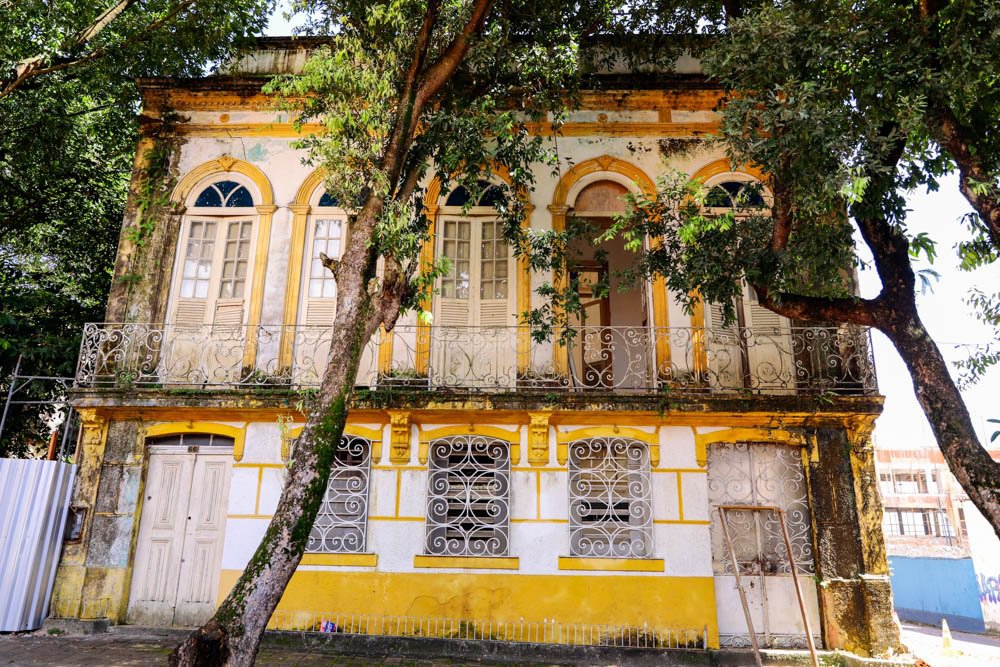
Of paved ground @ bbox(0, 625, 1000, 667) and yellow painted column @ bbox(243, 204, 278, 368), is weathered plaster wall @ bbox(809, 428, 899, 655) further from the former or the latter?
yellow painted column @ bbox(243, 204, 278, 368)

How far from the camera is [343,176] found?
6.88 metres

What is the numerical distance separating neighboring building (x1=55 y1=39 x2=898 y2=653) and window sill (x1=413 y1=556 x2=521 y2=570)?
1.1 inches

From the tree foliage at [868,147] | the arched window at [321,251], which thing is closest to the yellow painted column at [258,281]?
the arched window at [321,251]

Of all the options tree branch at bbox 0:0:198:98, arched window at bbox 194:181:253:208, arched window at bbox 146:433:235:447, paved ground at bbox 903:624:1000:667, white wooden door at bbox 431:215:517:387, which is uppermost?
tree branch at bbox 0:0:198:98

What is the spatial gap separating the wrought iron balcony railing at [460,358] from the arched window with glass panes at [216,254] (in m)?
0.36

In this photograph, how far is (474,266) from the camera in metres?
10.2

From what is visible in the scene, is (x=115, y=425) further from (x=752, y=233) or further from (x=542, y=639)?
(x=752, y=233)

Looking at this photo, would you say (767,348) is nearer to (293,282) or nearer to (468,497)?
(468,497)

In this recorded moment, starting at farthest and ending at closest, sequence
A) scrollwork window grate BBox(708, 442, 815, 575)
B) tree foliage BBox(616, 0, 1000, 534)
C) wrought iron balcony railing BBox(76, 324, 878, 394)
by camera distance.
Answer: wrought iron balcony railing BBox(76, 324, 878, 394)
scrollwork window grate BBox(708, 442, 815, 575)
tree foliage BBox(616, 0, 1000, 534)

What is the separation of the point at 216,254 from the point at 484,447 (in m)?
5.03

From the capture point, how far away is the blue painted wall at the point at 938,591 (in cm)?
1538

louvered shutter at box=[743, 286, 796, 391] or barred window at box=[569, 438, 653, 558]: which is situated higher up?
louvered shutter at box=[743, 286, 796, 391]

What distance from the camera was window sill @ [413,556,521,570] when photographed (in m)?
8.78

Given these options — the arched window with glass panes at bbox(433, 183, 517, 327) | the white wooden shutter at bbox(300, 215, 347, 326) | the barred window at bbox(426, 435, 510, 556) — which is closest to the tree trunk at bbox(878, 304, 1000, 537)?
the barred window at bbox(426, 435, 510, 556)
